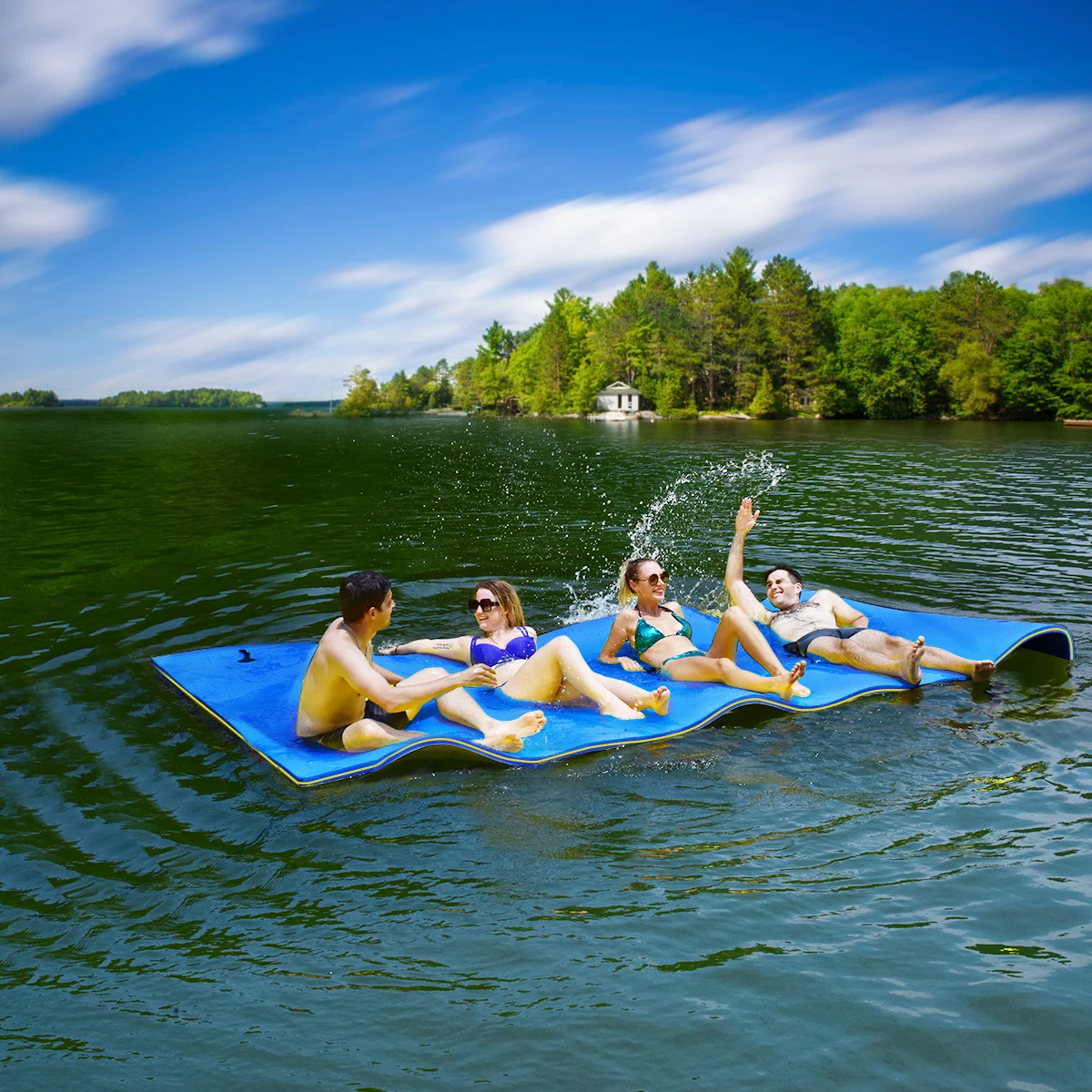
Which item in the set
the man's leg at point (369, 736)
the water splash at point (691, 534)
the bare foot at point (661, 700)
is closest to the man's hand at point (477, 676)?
the man's leg at point (369, 736)

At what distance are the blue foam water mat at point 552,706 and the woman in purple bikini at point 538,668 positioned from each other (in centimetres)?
13

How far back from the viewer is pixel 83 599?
43.1ft

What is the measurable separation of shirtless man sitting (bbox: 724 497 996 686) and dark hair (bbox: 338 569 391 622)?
3827 millimetres

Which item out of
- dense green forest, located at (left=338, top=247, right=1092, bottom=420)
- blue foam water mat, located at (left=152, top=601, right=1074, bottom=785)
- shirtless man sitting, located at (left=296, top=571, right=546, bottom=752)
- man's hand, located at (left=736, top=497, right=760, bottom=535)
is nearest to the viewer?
shirtless man sitting, located at (left=296, top=571, right=546, bottom=752)

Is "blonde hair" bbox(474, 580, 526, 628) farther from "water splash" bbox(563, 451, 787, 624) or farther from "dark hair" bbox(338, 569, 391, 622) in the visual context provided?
"water splash" bbox(563, 451, 787, 624)

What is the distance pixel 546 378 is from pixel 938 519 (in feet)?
365

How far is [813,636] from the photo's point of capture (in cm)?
947

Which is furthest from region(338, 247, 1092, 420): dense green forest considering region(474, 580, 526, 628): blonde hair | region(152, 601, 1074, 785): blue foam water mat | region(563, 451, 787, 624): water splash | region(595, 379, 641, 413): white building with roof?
region(474, 580, 526, 628): blonde hair

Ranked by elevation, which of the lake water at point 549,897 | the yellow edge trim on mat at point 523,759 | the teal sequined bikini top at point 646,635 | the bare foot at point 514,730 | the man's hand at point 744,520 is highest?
the man's hand at point 744,520

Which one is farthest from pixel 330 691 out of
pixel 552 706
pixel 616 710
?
pixel 616 710

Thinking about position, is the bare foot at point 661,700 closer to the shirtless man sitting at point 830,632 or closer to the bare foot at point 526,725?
the bare foot at point 526,725

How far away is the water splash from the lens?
13414 mm

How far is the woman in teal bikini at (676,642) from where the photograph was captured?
8180mm

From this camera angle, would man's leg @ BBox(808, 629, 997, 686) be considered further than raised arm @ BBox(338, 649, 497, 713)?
Yes
